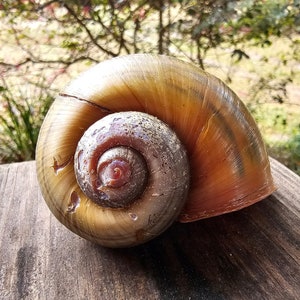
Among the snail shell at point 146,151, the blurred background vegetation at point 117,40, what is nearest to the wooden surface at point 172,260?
the snail shell at point 146,151

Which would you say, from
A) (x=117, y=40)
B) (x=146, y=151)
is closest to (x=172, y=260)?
(x=146, y=151)

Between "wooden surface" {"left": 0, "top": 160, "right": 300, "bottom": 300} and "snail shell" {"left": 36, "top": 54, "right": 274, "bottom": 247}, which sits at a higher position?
"snail shell" {"left": 36, "top": 54, "right": 274, "bottom": 247}

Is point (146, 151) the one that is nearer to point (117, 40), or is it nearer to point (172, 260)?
point (172, 260)

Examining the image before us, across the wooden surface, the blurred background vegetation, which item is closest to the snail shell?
the wooden surface

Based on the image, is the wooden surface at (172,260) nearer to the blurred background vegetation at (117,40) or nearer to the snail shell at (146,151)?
the snail shell at (146,151)

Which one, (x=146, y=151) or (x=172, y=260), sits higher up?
(x=146, y=151)

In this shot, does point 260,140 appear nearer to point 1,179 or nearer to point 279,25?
point 1,179

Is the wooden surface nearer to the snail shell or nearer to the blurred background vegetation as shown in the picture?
the snail shell
